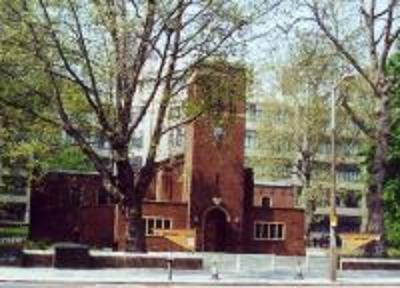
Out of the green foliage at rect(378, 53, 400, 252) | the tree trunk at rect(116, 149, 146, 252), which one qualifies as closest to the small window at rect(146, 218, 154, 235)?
the green foliage at rect(378, 53, 400, 252)

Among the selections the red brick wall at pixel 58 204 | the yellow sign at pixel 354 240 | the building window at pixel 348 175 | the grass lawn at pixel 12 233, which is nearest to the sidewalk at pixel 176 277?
the yellow sign at pixel 354 240

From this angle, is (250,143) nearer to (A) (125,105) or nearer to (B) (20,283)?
(A) (125,105)

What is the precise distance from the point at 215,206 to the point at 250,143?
168 ft

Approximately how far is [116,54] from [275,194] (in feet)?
202

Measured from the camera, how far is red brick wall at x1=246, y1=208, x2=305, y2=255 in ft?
240

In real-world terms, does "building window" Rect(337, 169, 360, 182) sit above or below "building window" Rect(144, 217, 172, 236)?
above

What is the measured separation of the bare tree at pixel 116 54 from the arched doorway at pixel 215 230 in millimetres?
23089

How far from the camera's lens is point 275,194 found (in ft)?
339

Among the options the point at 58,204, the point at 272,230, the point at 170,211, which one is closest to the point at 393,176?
the point at 272,230

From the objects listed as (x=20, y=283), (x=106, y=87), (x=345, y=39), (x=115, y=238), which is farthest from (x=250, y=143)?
(x=20, y=283)

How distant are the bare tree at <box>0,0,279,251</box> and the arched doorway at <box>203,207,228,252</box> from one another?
75.8 feet

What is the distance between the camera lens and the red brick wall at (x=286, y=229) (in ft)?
240

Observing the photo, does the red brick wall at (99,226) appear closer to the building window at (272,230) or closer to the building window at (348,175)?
the building window at (272,230)

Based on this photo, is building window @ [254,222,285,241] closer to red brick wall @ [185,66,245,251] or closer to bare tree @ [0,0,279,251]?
red brick wall @ [185,66,245,251]
